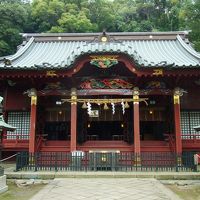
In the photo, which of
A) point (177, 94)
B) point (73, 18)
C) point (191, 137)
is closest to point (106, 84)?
point (177, 94)

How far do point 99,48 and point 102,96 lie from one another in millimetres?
3069

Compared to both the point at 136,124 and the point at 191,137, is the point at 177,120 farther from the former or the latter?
the point at 191,137

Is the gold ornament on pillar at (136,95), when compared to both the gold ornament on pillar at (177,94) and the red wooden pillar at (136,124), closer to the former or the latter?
the red wooden pillar at (136,124)

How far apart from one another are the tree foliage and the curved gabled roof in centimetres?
1911

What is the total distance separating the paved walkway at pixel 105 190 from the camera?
8219 mm

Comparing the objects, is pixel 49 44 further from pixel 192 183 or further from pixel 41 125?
pixel 192 183

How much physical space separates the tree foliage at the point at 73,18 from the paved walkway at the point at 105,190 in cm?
3189

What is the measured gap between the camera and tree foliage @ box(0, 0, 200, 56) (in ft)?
142

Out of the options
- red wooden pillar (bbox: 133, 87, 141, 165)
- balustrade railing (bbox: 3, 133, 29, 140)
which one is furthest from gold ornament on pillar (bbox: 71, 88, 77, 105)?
balustrade railing (bbox: 3, 133, 29, 140)

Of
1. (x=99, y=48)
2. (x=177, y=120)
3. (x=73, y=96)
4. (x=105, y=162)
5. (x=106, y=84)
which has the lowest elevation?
(x=105, y=162)

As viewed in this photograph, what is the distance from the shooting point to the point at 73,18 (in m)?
45.6

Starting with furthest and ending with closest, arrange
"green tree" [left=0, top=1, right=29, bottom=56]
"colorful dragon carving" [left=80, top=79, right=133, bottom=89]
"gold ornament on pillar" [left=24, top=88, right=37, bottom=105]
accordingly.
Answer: "green tree" [left=0, top=1, right=29, bottom=56] < "colorful dragon carving" [left=80, top=79, right=133, bottom=89] < "gold ornament on pillar" [left=24, top=88, right=37, bottom=105]

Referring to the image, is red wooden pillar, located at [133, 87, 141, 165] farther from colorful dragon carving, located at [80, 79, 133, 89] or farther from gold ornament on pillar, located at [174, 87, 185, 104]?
gold ornament on pillar, located at [174, 87, 185, 104]

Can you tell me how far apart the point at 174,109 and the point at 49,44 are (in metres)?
11.0
